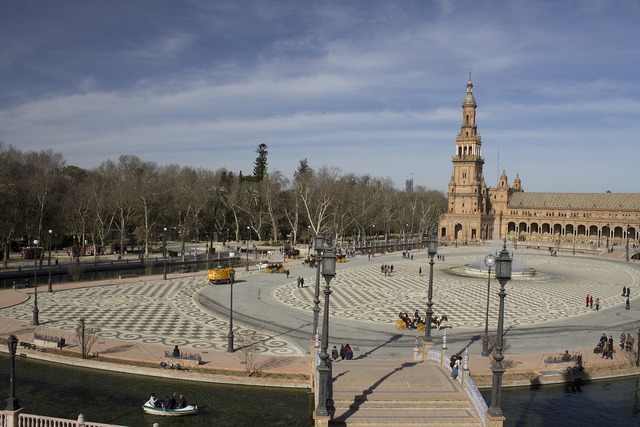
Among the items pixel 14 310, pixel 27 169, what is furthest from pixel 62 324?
pixel 27 169

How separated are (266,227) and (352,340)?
7427 cm

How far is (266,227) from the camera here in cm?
10150

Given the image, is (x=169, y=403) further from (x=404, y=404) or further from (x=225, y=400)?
(x=404, y=404)

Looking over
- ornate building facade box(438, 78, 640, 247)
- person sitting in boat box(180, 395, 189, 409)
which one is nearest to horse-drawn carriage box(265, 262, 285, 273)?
person sitting in boat box(180, 395, 189, 409)

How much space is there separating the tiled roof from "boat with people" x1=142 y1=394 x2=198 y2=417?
11803 cm

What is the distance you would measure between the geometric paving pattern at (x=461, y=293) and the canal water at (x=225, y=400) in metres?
10.5

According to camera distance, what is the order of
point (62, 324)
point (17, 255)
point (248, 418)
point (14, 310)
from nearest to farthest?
1. point (248, 418)
2. point (62, 324)
3. point (14, 310)
4. point (17, 255)

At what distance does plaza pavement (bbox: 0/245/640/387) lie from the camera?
25125 millimetres

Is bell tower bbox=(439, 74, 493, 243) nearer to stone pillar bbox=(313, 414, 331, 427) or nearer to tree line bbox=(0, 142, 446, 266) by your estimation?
tree line bbox=(0, 142, 446, 266)

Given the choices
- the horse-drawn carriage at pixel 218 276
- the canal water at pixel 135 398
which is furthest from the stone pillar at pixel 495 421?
the horse-drawn carriage at pixel 218 276

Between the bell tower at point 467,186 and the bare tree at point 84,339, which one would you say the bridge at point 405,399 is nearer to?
the bare tree at point 84,339

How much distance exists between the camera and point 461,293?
44969mm

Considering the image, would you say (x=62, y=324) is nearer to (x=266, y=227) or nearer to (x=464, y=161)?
(x=266, y=227)

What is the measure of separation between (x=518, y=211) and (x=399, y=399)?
11965 cm
